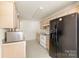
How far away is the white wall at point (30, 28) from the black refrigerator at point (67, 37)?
6.93 m

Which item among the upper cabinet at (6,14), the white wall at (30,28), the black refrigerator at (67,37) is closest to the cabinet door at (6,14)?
the upper cabinet at (6,14)

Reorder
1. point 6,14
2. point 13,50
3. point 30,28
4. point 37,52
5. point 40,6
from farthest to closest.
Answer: point 30,28 → point 37,52 → point 40,6 → point 13,50 → point 6,14

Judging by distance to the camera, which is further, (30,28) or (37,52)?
(30,28)

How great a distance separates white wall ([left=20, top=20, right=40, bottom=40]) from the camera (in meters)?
10.4

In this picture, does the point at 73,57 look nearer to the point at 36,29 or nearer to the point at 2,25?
the point at 2,25

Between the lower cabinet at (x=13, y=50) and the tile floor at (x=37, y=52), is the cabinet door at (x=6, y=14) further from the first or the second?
the tile floor at (x=37, y=52)

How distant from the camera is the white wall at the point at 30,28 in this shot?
34.1 ft

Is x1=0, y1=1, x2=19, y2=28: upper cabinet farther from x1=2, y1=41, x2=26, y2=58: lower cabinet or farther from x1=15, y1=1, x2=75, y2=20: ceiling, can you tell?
x1=15, y1=1, x2=75, y2=20: ceiling

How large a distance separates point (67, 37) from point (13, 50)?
173 cm

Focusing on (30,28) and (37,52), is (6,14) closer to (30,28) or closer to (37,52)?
(37,52)

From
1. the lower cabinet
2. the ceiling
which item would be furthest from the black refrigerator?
the lower cabinet

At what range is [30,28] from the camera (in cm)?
1066

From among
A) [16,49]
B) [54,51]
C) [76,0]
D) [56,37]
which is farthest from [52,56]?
[76,0]

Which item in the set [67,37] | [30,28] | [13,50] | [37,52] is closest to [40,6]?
[67,37]
